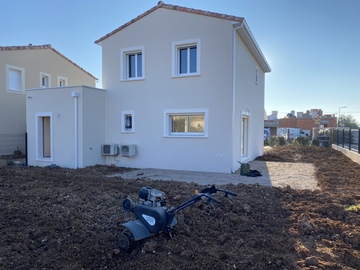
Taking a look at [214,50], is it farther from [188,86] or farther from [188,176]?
[188,176]

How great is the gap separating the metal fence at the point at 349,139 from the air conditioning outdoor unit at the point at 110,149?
37.3ft

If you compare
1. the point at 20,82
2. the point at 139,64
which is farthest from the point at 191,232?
the point at 20,82

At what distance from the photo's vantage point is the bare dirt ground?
3342 mm

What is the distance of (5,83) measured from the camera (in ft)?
50.5

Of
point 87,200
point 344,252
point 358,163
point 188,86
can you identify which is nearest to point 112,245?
point 87,200

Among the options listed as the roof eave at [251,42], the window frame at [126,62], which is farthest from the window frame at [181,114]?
the roof eave at [251,42]

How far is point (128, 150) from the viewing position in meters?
12.0

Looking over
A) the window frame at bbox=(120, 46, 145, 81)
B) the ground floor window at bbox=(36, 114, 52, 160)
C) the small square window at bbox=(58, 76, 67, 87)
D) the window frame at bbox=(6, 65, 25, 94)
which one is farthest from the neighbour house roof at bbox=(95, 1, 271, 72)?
the small square window at bbox=(58, 76, 67, 87)

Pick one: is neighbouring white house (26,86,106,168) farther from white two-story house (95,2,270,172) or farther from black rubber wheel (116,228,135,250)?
black rubber wheel (116,228,135,250)

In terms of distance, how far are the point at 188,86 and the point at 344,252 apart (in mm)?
8523

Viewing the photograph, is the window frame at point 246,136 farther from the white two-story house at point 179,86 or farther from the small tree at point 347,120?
the small tree at point 347,120

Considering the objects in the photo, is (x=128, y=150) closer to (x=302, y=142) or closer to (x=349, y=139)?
(x=349, y=139)

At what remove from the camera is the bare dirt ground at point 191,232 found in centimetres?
334

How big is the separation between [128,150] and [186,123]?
2.83 m
